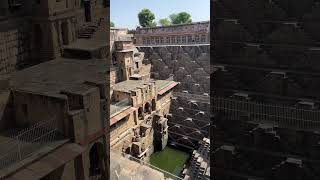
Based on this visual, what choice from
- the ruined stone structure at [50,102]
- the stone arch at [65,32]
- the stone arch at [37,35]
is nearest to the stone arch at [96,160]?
the ruined stone structure at [50,102]

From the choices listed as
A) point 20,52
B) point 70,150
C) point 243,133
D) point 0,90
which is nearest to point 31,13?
point 20,52

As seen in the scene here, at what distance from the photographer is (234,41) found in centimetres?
527

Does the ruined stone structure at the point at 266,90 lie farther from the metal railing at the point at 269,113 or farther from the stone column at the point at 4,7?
the stone column at the point at 4,7

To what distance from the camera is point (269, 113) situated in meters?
5.17

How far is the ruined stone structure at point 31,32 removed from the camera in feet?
17.9

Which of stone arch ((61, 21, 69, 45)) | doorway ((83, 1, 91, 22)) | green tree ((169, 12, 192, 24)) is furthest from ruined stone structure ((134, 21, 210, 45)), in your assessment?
stone arch ((61, 21, 69, 45))

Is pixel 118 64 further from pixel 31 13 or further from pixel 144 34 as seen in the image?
pixel 31 13

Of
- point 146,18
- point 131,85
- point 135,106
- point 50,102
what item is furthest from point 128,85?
point 146,18

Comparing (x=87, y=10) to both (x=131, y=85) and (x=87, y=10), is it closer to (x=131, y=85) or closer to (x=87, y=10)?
(x=87, y=10)

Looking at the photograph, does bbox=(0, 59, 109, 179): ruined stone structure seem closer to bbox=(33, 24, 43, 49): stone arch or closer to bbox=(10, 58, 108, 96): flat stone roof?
bbox=(10, 58, 108, 96): flat stone roof

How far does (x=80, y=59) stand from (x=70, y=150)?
2.26m

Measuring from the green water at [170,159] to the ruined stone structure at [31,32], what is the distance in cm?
783

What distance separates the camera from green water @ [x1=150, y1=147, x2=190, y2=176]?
13352 millimetres

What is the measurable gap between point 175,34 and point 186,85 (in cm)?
583
